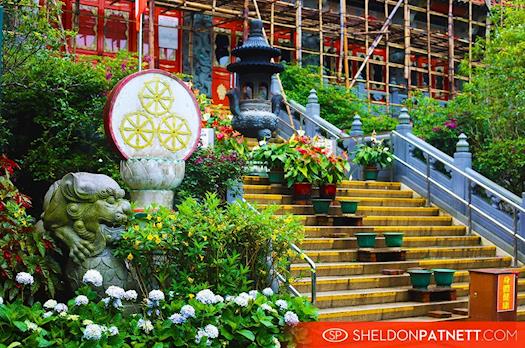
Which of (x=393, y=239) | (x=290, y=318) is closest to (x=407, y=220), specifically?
(x=393, y=239)

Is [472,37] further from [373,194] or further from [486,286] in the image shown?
[486,286]

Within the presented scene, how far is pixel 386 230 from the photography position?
38.7ft

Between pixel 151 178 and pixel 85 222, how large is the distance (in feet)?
3.89

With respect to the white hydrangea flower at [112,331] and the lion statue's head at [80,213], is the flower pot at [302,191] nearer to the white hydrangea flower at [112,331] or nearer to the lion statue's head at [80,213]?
the lion statue's head at [80,213]

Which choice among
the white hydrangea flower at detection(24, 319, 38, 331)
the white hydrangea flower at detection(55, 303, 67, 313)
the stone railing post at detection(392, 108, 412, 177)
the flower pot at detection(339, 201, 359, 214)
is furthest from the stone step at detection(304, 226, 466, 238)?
the white hydrangea flower at detection(24, 319, 38, 331)

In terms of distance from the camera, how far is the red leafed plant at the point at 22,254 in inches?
234

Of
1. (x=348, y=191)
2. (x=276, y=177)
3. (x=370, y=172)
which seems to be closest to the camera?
(x=276, y=177)

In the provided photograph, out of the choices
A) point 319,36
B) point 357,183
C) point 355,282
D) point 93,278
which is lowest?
point 355,282

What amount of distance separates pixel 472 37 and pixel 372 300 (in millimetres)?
22232

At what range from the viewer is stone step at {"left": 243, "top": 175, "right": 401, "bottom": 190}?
12188 millimetres

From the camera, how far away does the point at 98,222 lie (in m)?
6.32

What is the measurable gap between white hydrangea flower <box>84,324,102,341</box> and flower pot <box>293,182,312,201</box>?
676cm

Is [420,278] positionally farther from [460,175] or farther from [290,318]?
[290,318]

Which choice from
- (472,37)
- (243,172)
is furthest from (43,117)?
(472,37)
